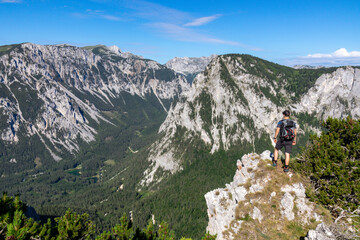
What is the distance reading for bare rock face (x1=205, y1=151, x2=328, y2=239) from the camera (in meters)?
31.8

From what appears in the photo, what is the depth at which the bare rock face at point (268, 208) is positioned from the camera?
1252 inches

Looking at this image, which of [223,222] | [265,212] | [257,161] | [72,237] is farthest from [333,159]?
[72,237]

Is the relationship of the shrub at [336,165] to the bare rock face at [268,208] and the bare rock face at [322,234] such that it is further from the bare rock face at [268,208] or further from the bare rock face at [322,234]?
the bare rock face at [322,234]

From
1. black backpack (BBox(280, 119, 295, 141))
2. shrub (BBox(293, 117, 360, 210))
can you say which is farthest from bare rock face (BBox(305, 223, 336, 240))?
black backpack (BBox(280, 119, 295, 141))

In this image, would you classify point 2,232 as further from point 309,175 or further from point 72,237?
point 309,175

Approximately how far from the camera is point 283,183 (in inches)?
1462

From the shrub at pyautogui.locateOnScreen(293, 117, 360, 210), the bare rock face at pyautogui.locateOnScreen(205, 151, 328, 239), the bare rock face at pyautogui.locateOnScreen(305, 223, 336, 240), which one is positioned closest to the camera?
the bare rock face at pyautogui.locateOnScreen(305, 223, 336, 240)

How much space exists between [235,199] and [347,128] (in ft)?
78.6

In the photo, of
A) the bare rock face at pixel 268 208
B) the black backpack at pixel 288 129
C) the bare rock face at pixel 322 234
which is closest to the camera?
the bare rock face at pixel 322 234

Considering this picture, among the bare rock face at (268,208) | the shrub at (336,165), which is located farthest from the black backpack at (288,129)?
the bare rock face at (268,208)

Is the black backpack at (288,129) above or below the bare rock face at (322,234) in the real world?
above

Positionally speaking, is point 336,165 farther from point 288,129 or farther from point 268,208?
point 268,208

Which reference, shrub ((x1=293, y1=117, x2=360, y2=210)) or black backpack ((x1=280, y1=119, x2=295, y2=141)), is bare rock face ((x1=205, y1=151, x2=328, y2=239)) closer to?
shrub ((x1=293, y1=117, x2=360, y2=210))

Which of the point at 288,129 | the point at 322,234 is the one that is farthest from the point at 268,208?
the point at 288,129
